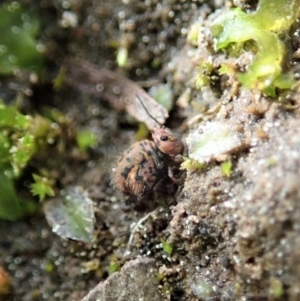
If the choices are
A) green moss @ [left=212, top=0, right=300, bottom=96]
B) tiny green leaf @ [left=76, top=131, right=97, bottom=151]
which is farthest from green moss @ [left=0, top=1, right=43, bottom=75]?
green moss @ [left=212, top=0, right=300, bottom=96]

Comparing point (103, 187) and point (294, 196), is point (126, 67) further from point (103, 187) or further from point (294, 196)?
point (294, 196)

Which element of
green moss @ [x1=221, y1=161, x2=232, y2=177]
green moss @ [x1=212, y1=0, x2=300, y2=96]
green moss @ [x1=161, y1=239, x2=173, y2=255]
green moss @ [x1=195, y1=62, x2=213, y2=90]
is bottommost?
green moss @ [x1=161, y1=239, x2=173, y2=255]

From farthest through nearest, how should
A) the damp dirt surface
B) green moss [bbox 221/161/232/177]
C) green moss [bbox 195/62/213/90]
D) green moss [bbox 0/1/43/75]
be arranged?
green moss [bbox 0/1/43/75] → green moss [bbox 195/62/213/90] → green moss [bbox 221/161/232/177] → the damp dirt surface

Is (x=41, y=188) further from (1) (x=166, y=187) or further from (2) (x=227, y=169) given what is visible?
(2) (x=227, y=169)

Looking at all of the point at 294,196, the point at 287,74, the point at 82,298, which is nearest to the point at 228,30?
the point at 287,74

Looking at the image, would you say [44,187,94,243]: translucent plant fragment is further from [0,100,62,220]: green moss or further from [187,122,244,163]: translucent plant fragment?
[187,122,244,163]: translucent plant fragment

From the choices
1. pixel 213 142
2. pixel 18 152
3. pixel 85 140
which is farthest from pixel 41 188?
pixel 213 142
